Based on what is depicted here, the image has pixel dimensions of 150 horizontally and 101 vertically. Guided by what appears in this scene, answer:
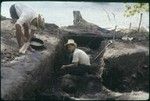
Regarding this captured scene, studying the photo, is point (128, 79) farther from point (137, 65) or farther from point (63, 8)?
point (63, 8)

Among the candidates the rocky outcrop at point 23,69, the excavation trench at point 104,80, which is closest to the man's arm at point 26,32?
the rocky outcrop at point 23,69

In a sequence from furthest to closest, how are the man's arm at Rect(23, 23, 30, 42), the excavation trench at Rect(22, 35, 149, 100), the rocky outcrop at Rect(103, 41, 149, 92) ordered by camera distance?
the rocky outcrop at Rect(103, 41, 149, 92), the man's arm at Rect(23, 23, 30, 42), the excavation trench at Rect(22, 35, 149, 100)

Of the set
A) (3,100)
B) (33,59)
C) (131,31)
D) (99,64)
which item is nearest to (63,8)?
(131,31)

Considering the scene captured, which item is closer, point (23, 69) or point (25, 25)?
point (23, 69)

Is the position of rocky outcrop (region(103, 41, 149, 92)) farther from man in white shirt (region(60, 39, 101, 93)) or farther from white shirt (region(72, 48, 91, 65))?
white shirt (region(72, 48, 91, 65))

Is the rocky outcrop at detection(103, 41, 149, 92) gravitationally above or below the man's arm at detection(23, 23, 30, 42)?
below

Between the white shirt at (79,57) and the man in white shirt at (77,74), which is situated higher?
the white shirt at (79,57)

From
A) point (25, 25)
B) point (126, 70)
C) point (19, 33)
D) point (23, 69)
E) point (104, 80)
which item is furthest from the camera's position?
point (104, 80)

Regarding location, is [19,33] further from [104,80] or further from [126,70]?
[126,70]

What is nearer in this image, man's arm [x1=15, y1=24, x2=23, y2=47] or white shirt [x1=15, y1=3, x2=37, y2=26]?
man's arm [x1=15, y1=24, x2=23, y2=47]

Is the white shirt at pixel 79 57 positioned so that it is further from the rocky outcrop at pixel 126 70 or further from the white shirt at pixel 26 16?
the white shirt at pixel 26 16

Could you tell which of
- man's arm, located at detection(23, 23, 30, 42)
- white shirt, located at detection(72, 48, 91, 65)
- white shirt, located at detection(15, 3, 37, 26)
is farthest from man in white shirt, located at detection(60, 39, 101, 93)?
white shirt, located at detection(15, 3, 37, 26)

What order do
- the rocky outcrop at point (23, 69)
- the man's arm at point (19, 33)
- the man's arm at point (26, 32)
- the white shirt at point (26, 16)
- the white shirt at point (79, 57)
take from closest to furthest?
the rocky outcrop at point (23, 69) → the man's arm at point (19, 33) → the white shirt at point (26, 16) → the white shirt at point (79, 57) → the man's arm at point (26, 32)

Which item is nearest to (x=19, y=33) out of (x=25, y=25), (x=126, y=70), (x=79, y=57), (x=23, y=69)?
(x=25, y=25)
